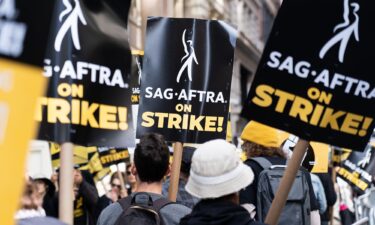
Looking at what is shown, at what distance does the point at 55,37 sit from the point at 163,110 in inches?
55.7

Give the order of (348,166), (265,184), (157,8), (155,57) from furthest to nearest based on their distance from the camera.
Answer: (348,166) → (157,8) → (155,57) → (265,184)

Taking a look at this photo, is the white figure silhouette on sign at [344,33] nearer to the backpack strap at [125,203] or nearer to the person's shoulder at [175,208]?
the person's shoulder at [175,208]

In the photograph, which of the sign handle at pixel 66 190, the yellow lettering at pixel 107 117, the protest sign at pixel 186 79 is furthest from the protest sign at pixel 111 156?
the sign handle at pixel 66 190

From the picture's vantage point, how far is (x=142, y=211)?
9.59 ft

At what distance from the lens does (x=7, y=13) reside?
1.69 metres

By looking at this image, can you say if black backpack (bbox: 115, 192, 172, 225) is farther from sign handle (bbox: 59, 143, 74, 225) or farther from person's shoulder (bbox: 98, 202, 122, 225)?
sign handle (bbox: 59, 143, 74, 225)

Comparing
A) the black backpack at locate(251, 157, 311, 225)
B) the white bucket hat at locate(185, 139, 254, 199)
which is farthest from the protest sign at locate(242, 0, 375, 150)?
the black backpack at locate(251, 157, 311, 225)

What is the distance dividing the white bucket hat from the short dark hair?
23.9 inches

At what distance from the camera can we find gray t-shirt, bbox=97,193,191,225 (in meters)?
2.94

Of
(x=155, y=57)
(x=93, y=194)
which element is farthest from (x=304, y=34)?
(x=93, y=194)

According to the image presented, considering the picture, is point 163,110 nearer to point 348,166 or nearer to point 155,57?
point 155,57

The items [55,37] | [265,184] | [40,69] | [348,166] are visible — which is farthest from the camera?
[348,166]

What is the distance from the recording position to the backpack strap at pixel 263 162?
12.6 ft

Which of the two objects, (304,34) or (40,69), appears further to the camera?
(304,34)
